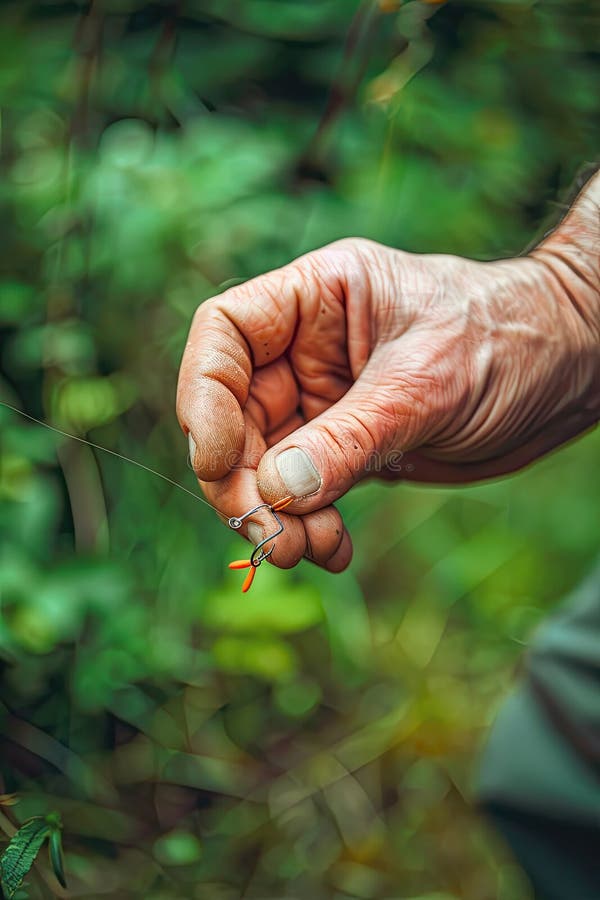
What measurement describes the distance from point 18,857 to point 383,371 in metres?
0.39

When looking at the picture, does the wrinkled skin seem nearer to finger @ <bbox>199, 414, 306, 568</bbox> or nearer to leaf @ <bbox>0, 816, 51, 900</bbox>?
finger @ <bbox>199, 414, 306, 568</bbox>

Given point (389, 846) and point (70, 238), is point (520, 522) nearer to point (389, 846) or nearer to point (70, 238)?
point (389, 846)

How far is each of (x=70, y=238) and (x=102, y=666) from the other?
372mm

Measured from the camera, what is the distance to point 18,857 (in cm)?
58

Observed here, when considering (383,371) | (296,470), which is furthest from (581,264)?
(296,470)

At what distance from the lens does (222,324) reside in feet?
1.65

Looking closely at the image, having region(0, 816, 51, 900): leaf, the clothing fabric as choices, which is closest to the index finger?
the clothing fabric

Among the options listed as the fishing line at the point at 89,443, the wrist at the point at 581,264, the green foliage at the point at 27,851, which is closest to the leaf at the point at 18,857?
the green foliage at the point at 27,851

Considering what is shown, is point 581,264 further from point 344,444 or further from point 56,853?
point 56,853

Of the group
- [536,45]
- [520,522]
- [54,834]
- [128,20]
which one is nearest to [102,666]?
[54,834]

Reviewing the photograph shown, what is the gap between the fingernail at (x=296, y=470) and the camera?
1.45 ft

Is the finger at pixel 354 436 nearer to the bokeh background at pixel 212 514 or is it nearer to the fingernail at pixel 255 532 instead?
the fingernail at pixel 255 532

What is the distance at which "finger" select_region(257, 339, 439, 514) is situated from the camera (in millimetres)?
446

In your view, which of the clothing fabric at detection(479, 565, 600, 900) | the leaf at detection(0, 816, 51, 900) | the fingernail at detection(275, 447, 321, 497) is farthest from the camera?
the leaf at detection(0, 816, 51, 900)
